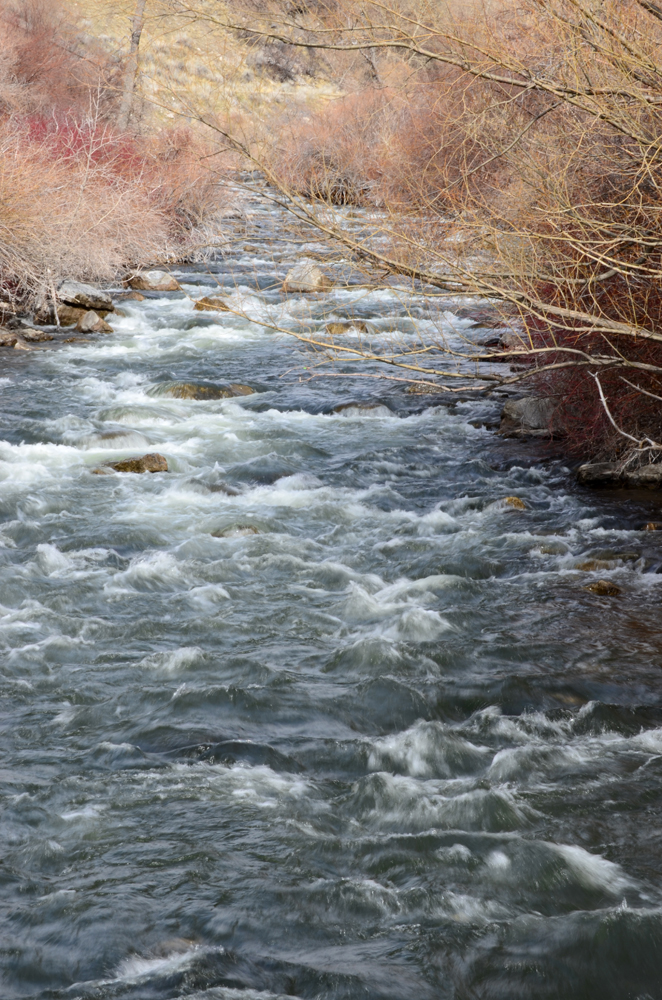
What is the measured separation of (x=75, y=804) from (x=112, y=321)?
12.2 metres

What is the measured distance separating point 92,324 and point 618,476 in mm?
9256

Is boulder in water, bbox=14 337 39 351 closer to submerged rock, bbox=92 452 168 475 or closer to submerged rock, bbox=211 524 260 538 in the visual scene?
submerged rock, bbox=92 452 168 475

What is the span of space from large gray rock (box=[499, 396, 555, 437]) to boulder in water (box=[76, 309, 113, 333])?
719cm

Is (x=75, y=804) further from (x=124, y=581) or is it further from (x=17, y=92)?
(x=17, y=92)

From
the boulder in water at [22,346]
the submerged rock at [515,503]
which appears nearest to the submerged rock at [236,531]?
the submerged rock at [515,503]

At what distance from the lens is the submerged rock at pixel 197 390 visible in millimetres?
11648

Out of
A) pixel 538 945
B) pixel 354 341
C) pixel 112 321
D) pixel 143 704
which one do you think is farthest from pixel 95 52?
pixel 538 945

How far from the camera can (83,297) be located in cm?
1539

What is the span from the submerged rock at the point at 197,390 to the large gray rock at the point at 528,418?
3393 millimetres

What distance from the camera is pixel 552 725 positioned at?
16.1 ft

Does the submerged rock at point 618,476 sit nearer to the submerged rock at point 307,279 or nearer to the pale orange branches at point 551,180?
the pale orange branches at point 551,180

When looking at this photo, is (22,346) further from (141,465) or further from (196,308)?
(141,465)

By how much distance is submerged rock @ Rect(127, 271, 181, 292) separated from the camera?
17703 millimetres

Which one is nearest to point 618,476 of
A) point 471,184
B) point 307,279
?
point 471,184
